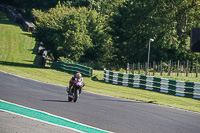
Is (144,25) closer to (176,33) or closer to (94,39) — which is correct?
(176,33)

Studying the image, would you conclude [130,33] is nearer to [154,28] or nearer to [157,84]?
[154,28]

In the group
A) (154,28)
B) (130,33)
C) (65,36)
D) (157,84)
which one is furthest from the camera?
(130,33)

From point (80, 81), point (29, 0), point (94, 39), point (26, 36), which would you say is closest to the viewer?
point (80, 81)

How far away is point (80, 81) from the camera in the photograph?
14.7 metres

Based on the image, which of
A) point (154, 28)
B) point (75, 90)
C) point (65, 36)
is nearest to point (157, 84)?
point (75, 90)

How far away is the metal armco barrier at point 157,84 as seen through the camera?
78.7 feet

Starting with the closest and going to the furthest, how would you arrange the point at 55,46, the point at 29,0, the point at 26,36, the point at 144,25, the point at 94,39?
the point at 55,46 → the point at 144,25 → the point at 94,39 → the point at 26,36 → the point at 29,0

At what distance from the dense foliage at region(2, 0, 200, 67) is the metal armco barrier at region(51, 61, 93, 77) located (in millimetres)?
3064

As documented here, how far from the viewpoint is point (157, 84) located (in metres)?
26.7

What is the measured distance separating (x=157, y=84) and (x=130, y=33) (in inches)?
1053

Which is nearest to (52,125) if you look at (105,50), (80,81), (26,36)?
(80,81)

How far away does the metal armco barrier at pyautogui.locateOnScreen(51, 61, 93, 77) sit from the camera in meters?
33.6

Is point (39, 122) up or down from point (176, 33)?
down

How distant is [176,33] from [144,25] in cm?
551
